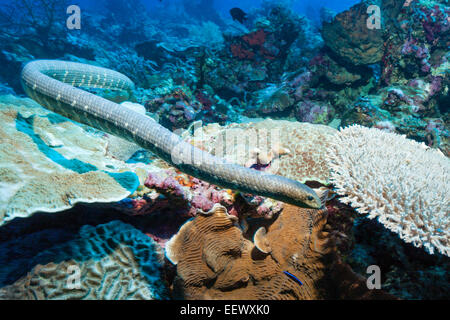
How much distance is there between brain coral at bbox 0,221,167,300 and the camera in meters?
2.00

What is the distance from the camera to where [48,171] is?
261 cm

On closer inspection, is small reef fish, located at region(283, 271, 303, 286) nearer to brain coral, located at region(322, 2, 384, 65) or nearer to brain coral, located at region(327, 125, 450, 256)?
brain coral, located at region(327, 125, 450, 256)

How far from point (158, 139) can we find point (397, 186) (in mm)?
2926

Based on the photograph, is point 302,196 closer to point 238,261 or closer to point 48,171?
point 238,261

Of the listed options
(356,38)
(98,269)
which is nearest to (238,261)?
(98,269)

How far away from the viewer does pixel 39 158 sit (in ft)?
9.18

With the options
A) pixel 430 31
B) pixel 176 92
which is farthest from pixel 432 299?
pixel 430 31

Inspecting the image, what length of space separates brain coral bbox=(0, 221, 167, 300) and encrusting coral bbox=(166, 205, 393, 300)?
0.60m

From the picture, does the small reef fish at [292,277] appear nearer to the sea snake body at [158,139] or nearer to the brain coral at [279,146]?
the sea snake body at [158,139]

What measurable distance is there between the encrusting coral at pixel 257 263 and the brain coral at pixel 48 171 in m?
1.04

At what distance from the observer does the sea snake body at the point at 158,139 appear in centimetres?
203

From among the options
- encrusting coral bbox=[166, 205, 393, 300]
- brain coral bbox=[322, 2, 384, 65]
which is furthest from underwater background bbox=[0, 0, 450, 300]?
brain coral bbox=[322, 2, 384, 65]

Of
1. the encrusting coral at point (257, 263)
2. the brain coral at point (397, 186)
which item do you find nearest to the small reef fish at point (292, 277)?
the encrusting coral at point (257, 263)

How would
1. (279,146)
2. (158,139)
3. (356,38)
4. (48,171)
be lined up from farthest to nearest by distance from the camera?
(356,38) < (279,146) < (48,171) < (158,139)
